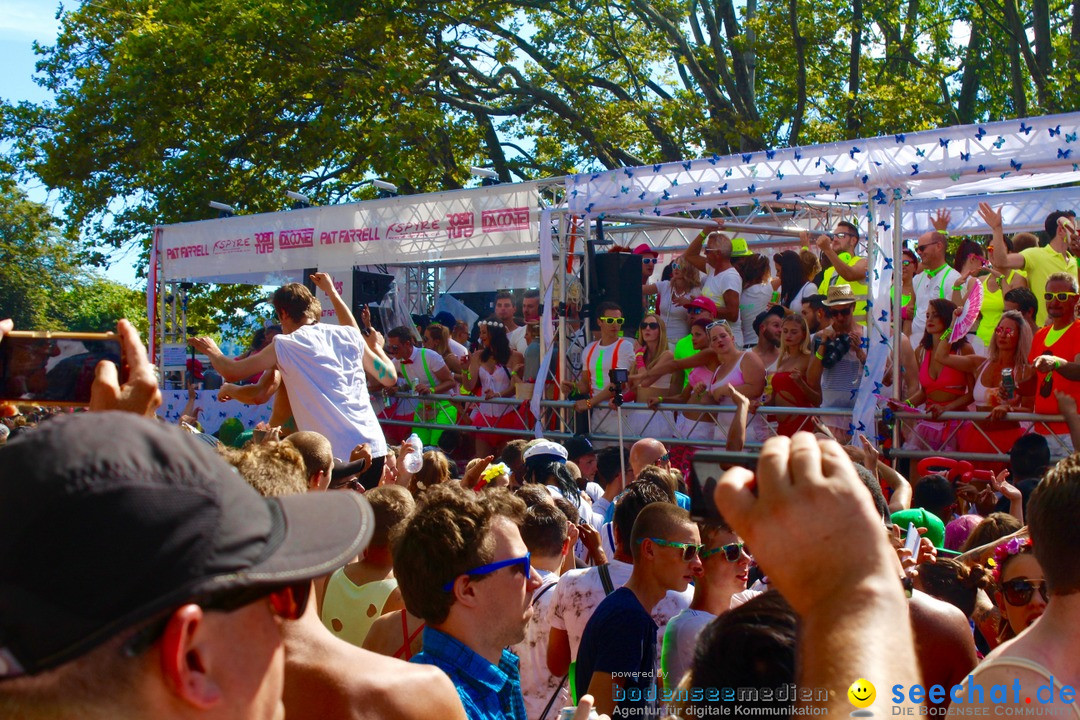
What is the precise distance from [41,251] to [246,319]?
23.7 meters

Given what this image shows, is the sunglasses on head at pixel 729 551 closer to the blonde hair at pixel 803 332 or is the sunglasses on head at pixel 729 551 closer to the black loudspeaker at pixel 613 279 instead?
the blonde hair at pixel 803 332

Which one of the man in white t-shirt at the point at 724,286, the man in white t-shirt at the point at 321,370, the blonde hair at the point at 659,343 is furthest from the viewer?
the man in white t-shirt at the point at 724,286

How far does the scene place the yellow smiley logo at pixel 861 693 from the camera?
1142 mm

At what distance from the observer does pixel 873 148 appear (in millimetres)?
8695

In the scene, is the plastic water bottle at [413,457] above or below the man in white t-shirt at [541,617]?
above

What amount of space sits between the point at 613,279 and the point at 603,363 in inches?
41.2

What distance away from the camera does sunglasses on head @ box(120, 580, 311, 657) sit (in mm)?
1156

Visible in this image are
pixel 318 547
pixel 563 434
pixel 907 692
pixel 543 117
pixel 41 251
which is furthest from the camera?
pixel 41 251

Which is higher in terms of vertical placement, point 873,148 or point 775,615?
point 873,148

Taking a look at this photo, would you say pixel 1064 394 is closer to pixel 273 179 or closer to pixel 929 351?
pixel 929 351

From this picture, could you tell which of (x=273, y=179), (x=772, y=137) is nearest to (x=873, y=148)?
(x=772, y=137)

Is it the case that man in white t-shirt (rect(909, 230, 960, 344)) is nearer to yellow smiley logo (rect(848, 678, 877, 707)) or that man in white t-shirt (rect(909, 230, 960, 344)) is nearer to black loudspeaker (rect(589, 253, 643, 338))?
black loudspeaker (rect(589, 253, 643, 338))

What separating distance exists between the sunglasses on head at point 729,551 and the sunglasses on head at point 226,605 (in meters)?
2.20

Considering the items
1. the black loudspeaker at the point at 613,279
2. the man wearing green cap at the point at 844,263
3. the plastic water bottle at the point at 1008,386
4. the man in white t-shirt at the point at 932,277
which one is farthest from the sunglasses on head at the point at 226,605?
the black loudspeaker at the point at 613,279
